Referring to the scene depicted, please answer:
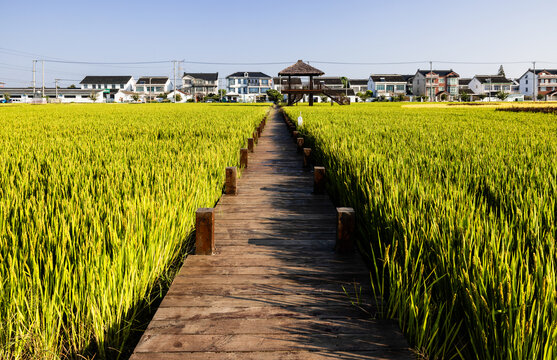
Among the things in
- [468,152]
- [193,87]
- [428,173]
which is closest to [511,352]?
[428,173]

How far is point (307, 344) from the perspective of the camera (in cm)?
221

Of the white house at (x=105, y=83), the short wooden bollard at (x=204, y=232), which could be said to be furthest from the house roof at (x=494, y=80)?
the short wooden bollard at (x=204, y=232)

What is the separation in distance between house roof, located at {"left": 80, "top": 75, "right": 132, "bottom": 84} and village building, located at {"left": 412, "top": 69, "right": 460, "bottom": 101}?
77055 mm

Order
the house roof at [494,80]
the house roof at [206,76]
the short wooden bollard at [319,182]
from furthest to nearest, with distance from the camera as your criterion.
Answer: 1. the house roof at [206,76]
2. the house roof at [494,80]
3. the short wooden bollard at [319,182]

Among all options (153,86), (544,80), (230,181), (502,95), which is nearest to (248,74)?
(153,86)

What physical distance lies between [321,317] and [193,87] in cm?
11394

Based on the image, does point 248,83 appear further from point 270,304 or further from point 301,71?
point 270,304

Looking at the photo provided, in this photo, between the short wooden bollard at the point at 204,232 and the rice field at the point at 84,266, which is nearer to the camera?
the rice field at the point at 84,266

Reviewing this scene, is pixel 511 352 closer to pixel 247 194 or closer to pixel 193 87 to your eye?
pixel 247 194

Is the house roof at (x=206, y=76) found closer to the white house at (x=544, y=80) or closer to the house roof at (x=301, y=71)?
the house roof at (x=301, y=71)

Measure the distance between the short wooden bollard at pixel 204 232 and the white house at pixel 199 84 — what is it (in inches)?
4359

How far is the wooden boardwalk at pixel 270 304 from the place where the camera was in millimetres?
2176

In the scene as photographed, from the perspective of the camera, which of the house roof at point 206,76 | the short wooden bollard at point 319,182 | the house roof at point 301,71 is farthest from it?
the house roof at point 206,76

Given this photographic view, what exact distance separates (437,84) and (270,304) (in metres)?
105
